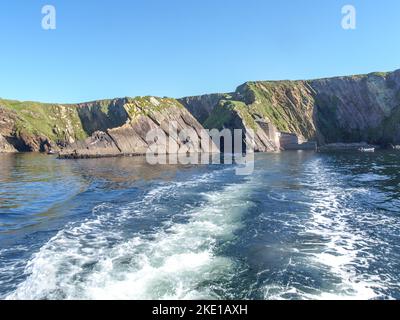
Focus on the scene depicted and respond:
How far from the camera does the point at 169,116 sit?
154 meters

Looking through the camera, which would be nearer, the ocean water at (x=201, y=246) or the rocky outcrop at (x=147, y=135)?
the ocean water at (x=201, y=246)

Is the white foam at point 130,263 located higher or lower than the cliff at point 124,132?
lower

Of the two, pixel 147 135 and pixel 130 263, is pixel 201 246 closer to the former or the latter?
pixel 130 263

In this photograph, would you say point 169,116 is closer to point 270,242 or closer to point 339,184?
point 339,184

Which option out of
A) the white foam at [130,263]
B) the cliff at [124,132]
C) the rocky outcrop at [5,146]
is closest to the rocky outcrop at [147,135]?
the cliff at [124,132]

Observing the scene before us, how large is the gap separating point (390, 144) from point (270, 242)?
17822 cm

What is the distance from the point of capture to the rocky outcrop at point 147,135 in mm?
124575

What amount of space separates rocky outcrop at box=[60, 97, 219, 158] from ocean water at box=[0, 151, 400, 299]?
88.2 metres

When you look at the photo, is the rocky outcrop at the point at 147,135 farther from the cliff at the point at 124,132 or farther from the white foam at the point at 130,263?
the white foam at the point at 130,263

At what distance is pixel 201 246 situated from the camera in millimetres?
20078

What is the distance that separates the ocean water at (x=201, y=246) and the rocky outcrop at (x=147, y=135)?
88.2 metres

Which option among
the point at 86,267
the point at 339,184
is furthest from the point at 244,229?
the point at 339,184

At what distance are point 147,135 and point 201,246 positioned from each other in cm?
12255

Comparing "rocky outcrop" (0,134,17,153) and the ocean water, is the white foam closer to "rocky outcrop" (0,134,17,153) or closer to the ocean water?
the ocean water
